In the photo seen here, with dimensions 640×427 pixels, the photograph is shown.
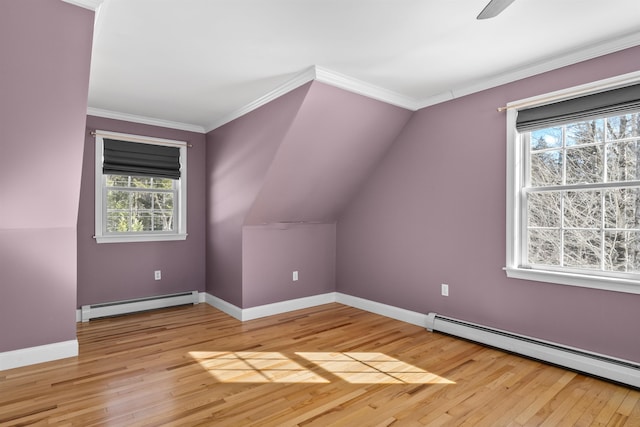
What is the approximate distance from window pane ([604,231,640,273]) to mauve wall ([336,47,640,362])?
233 millimetres

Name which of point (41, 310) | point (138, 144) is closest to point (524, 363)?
point (41, 310)

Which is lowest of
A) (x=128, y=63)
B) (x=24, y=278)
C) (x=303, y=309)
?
(x=303, y=309)

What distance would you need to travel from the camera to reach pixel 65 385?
99.7 inches

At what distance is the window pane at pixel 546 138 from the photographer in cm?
299

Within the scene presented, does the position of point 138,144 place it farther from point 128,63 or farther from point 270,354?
point 270,354

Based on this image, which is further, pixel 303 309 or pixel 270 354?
pixel 303 309

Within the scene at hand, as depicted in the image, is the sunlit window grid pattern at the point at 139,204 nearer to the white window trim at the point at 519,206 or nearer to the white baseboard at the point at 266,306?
the white baseboard at the point at 266,306

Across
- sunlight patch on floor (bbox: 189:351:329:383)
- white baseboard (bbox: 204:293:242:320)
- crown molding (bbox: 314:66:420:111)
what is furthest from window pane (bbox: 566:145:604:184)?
white baseboard (bbox: 204:293:242:320)

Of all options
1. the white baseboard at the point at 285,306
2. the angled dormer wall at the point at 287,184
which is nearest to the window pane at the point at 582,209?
the angled dormer wall at the point at 287,184

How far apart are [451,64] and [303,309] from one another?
3.18 metres

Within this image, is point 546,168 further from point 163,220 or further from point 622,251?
point 163,220

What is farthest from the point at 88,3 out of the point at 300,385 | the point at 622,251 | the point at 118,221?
the point at 622,251

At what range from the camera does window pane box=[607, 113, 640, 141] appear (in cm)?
260

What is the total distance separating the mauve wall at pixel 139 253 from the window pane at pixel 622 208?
14.3 ft
